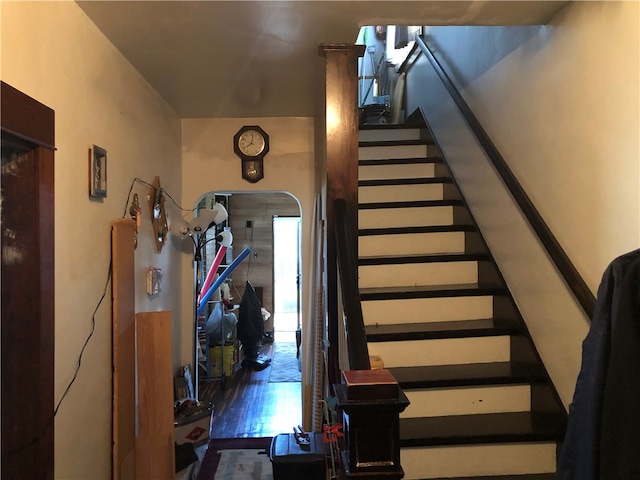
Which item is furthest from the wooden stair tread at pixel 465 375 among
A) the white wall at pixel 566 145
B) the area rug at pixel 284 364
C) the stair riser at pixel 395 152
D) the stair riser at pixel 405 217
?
the area rug at pixel 284 364

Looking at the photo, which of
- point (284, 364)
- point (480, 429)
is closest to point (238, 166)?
point (480, 429)

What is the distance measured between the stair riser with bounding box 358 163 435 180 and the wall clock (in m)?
0.79

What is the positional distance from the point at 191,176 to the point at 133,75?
4.13 feet

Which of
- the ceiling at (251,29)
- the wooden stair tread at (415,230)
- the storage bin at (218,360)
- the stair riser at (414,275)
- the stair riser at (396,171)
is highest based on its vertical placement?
the ceiling at (251,29)

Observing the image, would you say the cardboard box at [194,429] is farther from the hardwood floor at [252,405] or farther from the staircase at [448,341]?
the staircase at [448,341]

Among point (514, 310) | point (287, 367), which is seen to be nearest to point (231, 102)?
point (514, 310)

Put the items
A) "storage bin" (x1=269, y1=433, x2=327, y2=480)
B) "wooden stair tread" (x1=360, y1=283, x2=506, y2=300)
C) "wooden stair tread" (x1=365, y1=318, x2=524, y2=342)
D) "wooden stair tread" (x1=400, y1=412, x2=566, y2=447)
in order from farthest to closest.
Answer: "storage bin" (x1=269, y1=433, x2=327, y2=480) → "wooden stair tread" (x1=360, y1=283, x2=506, y2=300) → "wooden stair tread" (x1=365, y1=318, x2=524, y2=342) → "wooden stair tread" (x1=400, y1=412, x2=566, y2=447)

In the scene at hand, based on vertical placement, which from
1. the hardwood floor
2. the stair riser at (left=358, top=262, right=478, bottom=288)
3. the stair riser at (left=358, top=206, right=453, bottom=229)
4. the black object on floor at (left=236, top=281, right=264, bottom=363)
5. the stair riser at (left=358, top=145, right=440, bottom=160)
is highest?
the stair riser at (left=358, top=145, right=440, bottom=160)

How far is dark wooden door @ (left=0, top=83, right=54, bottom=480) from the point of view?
4.78 feet

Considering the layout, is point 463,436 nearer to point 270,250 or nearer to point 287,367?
point 287,367

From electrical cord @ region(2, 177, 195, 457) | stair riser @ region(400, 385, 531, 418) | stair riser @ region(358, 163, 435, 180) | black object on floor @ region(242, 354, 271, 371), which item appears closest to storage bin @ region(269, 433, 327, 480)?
stair riser @ region(400, 385, 531, 418)

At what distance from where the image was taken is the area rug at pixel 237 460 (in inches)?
126

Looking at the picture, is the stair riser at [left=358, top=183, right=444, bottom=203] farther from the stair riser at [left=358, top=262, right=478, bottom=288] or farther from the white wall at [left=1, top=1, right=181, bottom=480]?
the white wall at [left=1, top=1, right=181, bottom=480]

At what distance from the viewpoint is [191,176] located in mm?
3668
